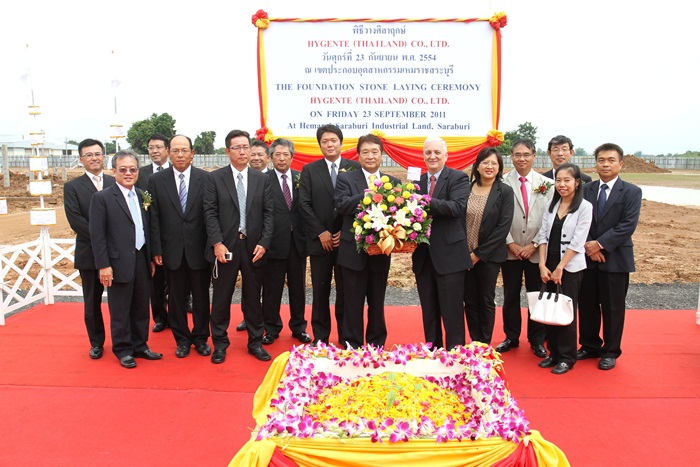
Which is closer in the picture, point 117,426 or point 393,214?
point 117,426

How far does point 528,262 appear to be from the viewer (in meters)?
4.54

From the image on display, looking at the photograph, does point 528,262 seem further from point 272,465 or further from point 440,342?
point 272,465

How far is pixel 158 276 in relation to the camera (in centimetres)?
532

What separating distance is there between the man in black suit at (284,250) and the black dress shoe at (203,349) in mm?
536

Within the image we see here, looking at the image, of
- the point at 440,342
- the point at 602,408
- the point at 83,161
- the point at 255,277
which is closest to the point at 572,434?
the point at 602,408

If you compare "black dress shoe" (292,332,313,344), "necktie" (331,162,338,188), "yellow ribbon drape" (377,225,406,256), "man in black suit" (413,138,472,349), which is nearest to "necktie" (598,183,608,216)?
"man in black suit" (413,138,472,349)

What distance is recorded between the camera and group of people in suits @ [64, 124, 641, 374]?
4113mm

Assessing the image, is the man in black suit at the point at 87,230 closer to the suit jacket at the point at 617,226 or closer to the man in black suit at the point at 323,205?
the man in black suit at the point at 323,205

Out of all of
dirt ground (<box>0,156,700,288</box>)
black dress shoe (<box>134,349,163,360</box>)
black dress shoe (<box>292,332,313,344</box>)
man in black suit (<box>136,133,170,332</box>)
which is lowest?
dirt ground (<box>0,156,700,288</box>)

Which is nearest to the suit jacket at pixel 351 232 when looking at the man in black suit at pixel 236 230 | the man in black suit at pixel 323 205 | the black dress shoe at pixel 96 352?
the man in black suit at pixel 323 205

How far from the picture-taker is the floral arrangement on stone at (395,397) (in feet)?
7.14

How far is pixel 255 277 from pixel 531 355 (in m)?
2.56

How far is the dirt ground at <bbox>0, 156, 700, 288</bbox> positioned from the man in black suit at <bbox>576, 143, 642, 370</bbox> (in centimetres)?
339

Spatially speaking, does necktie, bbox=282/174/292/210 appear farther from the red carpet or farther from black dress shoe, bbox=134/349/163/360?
black dress shoe, bbox=134/349/163/360
